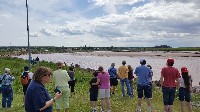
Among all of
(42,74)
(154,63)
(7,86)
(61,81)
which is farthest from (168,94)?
(154,63)

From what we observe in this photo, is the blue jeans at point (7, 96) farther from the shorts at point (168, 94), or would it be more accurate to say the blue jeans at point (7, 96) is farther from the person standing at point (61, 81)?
the shorts at point (168, 94)

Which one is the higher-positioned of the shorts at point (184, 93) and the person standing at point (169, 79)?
the person standing at point (169, 79)

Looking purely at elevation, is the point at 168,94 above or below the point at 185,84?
below

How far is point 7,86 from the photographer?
15.1m

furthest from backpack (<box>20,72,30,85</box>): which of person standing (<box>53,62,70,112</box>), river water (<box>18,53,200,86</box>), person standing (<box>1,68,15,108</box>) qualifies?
river water (<box>18,53,200,86</box>)

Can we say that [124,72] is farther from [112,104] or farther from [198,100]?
[198,100]

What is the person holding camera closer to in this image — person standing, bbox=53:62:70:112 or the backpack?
person standing, bbox=53:62:70:112

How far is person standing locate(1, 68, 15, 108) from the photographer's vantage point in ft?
48.7

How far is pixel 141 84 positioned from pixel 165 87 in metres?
1.34

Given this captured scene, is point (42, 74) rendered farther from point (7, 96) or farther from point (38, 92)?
point (7, 96)

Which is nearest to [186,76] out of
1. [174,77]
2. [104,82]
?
[174,77]

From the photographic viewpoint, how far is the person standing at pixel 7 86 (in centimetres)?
1485

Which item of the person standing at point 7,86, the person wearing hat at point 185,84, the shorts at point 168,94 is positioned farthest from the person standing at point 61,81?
the person wearing hat at point 185,84

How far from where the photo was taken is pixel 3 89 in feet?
49.5
